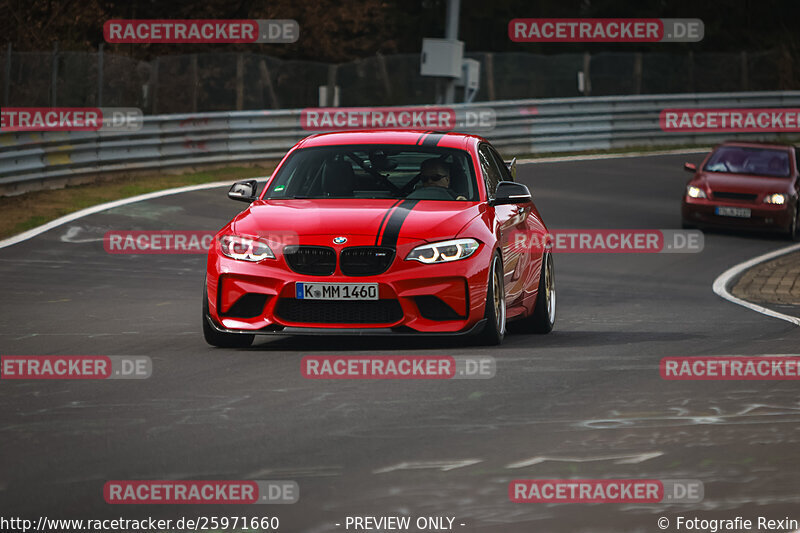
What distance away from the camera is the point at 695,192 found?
2414cm

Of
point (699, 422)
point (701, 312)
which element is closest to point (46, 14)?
point (701, 312)

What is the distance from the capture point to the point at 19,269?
1636 centimetres

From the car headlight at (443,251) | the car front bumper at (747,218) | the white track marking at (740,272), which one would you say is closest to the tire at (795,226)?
the car front bumper at (747,218)

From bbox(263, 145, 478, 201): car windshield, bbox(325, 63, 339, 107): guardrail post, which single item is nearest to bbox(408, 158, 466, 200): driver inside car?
bbox(263, 145, 478, 201): car windshield

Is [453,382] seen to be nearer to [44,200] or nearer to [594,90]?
[44,200]

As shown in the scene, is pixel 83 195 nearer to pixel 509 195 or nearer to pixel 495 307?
pixel 509 195

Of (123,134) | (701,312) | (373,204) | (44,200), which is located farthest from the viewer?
(123,134)

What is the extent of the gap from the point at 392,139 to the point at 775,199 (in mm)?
13430

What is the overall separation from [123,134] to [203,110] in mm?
5475

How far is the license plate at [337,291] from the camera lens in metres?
10.2

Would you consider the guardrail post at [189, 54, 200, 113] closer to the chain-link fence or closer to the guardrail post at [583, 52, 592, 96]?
the chain-link fence

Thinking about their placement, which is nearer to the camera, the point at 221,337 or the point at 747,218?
the point at 221,337

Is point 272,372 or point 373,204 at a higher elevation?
point 373,204

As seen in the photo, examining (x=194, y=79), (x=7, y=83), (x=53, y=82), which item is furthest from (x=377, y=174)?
(x=194, y=79)
